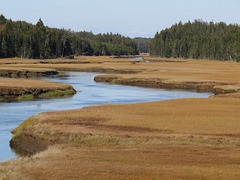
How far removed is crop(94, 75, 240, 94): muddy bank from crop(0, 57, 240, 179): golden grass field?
24518 millimetres

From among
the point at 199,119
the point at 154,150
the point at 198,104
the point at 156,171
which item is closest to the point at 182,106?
the point at 198,104

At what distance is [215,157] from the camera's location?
2016 centimetres

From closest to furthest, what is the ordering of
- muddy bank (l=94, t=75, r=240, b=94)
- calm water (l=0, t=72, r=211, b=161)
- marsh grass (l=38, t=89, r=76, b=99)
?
calm water (l=0, t=72, r=211, b=161) → marsh grass (l=38, t=89, r=76, b=99) → muddy bank (l=94, t=75, r=240, b=94)

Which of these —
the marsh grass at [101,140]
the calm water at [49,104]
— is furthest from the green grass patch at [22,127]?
the marsh grass at [101,140]

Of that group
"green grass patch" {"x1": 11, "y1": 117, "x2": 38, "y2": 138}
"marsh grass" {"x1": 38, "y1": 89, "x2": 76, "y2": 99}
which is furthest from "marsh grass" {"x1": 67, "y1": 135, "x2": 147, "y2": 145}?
"marsh grass" {"x1": 38, "y1": 89, "x2": 76, "y2": 99}

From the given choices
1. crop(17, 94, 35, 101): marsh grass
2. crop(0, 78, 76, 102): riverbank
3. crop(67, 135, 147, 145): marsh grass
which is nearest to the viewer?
crop(67, 135, 147, 145): marsh grass

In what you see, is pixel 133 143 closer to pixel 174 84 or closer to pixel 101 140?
pixel 101 140

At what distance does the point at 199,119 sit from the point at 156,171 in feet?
52.1

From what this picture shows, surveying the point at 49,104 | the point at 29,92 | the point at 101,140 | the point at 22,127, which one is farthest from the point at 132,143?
the point at 29,92

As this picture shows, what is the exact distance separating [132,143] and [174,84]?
51.3m

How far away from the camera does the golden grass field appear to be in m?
17.1

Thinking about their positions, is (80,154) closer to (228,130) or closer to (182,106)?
(228,130)

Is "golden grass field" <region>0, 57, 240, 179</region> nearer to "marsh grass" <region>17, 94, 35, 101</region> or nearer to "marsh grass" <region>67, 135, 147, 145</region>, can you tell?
"marsh grass" <region>67, 135, 147, 145</region>

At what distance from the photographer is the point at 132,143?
78.2ft
